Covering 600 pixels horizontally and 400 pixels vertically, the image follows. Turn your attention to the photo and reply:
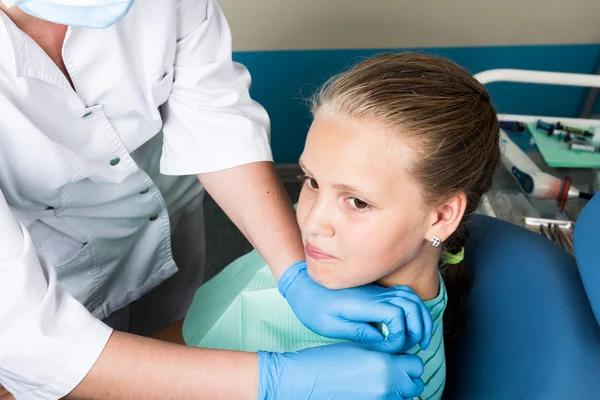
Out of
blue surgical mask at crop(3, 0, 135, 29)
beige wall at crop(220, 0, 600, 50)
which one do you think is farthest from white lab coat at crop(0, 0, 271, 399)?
beige wall at crop(220, 0, 600, 50)

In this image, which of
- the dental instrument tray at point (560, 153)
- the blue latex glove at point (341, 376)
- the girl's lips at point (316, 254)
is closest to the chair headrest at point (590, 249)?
the blue latex glove at point (341, 376)

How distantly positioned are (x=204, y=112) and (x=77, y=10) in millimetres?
469

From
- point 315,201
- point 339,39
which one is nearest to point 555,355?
point 315,201

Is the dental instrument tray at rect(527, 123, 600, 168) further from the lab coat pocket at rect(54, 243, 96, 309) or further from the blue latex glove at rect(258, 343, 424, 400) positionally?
the lab coat pocket at rect(54, 243, 96, 309)

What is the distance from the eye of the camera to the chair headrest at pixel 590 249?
3.32ft

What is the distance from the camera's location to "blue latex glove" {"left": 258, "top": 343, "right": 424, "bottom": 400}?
102 cm

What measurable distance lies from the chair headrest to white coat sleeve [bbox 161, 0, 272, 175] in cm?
63

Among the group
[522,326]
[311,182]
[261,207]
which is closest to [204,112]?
[261,207]

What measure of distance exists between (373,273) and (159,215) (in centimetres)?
61

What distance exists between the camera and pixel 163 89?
4.33 feet

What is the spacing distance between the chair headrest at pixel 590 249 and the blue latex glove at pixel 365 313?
257 millimetres

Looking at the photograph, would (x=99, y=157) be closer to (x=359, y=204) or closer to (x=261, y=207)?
(x=261, y=207)

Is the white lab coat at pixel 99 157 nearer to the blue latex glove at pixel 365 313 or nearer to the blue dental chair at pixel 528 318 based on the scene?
the blue latex glove at pixel 365 313

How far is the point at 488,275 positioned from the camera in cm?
128
